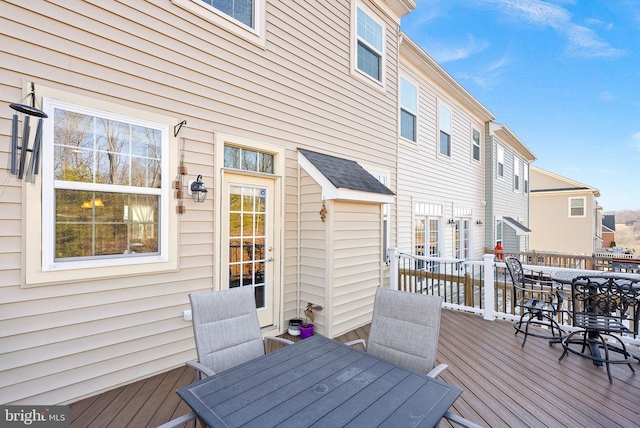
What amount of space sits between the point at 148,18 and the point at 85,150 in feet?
4.83

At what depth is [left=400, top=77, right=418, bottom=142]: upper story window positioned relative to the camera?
7129 millimetres

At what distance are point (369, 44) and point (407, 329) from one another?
5542 millimetres

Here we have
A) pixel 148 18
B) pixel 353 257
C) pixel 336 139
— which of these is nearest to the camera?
pixel 148 18

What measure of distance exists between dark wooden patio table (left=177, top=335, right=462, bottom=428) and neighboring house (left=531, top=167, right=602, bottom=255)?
21.2 meters

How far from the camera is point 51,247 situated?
93.0 inches

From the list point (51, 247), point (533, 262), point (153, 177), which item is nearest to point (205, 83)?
point (153, 177)

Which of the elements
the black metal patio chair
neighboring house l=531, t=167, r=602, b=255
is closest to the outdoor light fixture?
the black metal patio chair

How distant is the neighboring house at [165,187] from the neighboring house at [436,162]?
257 cm

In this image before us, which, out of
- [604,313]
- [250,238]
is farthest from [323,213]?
[604,313]

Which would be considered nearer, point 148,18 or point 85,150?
point 85,150

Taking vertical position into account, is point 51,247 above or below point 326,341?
above

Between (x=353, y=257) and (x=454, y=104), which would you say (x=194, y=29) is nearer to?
(x=353, y=257)

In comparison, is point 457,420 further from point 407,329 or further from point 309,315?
point 309,315

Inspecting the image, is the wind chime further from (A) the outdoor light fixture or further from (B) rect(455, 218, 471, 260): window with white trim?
(B) rect(455, 218, 471, 260): window with white trim
